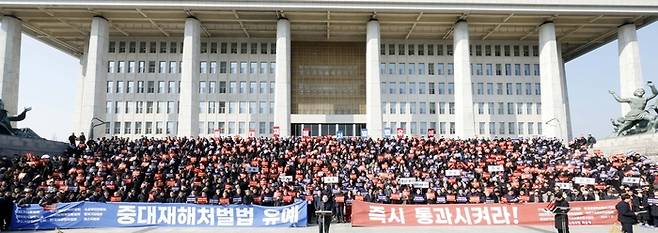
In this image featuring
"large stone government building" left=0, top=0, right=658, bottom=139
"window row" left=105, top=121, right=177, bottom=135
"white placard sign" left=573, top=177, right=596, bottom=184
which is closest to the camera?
"white placard sign" left=573, top=177, right=596, bottom=184

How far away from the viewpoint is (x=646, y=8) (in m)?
43.2

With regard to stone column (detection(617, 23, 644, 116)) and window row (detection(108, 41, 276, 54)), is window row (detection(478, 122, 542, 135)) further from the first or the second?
window row (detection(108, 41, 276, 54))

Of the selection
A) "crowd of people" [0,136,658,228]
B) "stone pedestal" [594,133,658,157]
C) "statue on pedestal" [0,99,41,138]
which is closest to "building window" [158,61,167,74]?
"statue on pedestal" [0,99,41,138]

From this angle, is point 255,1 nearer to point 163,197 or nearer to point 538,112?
point 163,197

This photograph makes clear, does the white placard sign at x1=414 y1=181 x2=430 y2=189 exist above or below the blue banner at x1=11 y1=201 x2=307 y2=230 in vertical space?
above

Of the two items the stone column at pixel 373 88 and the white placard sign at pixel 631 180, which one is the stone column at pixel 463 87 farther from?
A: the white placard sign at pixel 631 180

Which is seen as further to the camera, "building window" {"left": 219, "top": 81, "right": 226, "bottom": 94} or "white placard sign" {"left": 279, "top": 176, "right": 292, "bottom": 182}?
"building window" {"left": 219, "top": 81, "right": 226, "bottom": 94}

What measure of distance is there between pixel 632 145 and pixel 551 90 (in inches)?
533

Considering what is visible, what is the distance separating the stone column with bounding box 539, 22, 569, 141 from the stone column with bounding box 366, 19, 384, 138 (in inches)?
581

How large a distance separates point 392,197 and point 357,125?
3346 cm

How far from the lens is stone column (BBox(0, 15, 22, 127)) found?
4312cm

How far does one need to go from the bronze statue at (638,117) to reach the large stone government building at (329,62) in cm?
1115

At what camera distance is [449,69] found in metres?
54.8

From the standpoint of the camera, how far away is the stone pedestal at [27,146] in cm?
2712
